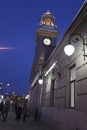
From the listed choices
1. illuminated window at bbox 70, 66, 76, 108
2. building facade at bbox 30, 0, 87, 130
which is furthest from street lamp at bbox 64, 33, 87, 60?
illuminated window at bbox 70, 66, 76, 108

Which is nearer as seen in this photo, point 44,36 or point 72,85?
point 72,85

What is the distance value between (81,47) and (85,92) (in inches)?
82.1

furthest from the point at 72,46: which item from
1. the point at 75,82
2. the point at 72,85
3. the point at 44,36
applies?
the point at 44,36

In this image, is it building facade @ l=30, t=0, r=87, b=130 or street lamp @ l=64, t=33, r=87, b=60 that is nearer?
building facade @ l=30, t=0, r=87, b=130

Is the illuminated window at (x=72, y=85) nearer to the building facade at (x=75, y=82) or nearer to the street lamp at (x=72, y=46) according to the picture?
Answer: the building facade at (x=75, y=82)

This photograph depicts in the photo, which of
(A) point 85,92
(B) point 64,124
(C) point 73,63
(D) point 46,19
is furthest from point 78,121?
(D) point 46,19

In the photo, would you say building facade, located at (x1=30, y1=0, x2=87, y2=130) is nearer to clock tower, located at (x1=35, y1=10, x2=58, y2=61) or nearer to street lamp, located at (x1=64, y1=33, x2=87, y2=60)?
street lamp, located at (x1=64, y1=33, x2=87, y2=60)

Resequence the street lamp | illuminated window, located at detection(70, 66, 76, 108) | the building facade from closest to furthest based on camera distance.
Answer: the building facade
the street lamp
illuminated window, located at detection(70, 66, 76, 108)

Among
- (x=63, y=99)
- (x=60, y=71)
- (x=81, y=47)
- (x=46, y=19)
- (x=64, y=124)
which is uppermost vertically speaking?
(x=46, y=19)

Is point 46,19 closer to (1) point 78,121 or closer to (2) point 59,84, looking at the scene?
(2) point 59,84

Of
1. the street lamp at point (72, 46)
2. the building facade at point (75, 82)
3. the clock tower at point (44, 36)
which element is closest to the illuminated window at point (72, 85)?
the building facade at point (75, 82)

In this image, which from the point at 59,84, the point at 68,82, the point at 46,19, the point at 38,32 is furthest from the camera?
the point at 46,19

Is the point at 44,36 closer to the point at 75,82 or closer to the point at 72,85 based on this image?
the point at 72,85

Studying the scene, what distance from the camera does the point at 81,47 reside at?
8.61 metres
